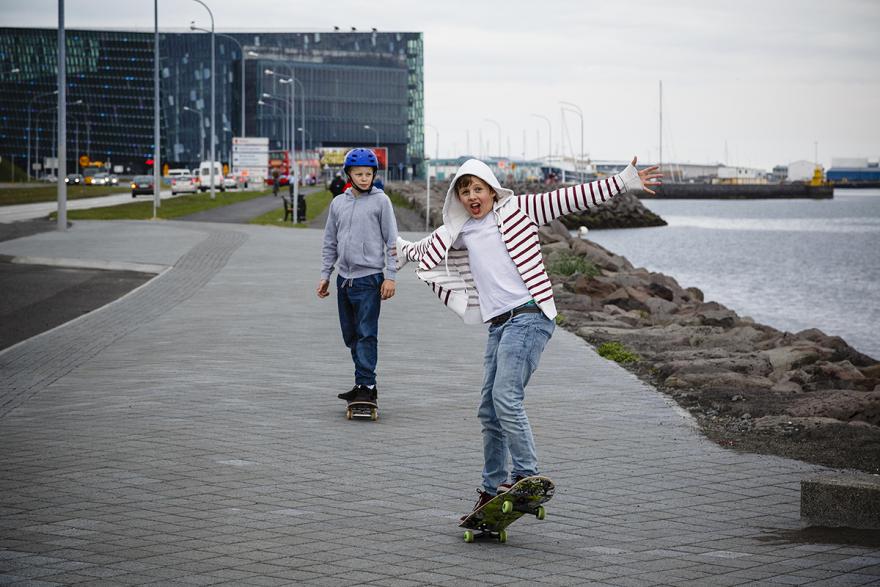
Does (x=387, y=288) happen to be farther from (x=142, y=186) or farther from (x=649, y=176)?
(x=142, y=186)

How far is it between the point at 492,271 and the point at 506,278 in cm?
8

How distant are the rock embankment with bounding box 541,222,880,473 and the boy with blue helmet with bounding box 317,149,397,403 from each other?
2.48 metres

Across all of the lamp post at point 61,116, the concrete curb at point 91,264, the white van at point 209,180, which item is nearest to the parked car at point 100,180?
the white van at point 209,180

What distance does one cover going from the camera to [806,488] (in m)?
6.44

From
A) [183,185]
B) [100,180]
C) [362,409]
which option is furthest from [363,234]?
[100,180]

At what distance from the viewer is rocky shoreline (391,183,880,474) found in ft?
29.2

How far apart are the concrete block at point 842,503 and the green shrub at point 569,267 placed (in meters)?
19.8

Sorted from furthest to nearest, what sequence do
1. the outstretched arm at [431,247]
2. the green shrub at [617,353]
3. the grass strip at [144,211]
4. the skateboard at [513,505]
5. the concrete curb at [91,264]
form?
the grass strip at [144,211]
the concrete curb at [91,264]
the green shrub at [617,353]
the outstretched arm at [431,247]
the skateboard at [513,505]

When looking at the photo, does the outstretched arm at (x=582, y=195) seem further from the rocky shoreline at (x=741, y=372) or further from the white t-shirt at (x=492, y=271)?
the rocky shoreline at (x=741, y=372)

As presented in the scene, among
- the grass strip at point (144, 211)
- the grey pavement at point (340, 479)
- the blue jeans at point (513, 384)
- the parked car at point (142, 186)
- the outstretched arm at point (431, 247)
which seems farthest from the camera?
the parked car at point (142, 186)

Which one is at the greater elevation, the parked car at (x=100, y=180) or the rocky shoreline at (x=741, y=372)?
the parked car at (x=100, y=180)

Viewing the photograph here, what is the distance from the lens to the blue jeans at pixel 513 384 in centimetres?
624

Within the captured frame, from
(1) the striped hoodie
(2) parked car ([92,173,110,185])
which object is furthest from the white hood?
(2) parked car ([92,173,110,185])

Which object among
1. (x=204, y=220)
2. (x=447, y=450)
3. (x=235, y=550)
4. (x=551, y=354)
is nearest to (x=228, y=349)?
(x=551, y=354)
